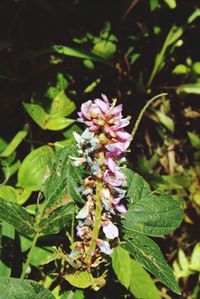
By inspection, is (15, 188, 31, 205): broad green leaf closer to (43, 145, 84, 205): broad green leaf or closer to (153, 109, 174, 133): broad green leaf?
(43, 145, 84, 205): broad green leaf

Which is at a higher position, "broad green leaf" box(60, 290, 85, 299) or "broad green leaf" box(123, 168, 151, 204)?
"broad green leaf" box(123, 168, 151, 204)

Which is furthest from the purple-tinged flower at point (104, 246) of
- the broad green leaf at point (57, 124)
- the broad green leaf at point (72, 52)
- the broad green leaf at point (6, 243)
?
the broad green leaf at point (72, 52)

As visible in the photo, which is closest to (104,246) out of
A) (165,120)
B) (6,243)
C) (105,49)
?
(6,243)

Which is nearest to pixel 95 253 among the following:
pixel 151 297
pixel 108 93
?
pixel 151 297

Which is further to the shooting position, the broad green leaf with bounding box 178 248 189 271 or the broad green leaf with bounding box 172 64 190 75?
the broad green leaf with bounding box 172 64 190 75

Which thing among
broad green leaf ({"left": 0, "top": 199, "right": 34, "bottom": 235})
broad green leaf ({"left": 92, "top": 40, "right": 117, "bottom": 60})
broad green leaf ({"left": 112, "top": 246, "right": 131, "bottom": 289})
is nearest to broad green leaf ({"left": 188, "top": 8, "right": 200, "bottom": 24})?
broad green leaf ({"left": 92, "top": 40, "right": 117, "bottom": 60})

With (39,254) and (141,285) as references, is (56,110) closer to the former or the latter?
(39,254)

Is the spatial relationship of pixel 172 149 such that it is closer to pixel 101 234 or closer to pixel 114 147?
pixel 101 234
